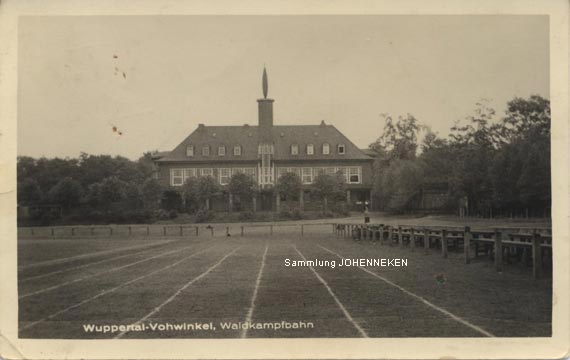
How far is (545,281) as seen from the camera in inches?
148

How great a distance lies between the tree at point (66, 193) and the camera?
4125 mm

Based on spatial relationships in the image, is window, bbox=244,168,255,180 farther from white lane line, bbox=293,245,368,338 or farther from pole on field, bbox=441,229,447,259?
pole on field, bbox=441,229,447,259

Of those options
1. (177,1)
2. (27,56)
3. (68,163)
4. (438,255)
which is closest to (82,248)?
(68,163)

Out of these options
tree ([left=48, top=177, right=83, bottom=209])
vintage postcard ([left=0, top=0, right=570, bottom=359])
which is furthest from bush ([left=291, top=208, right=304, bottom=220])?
tree ([left=48, top=177, right=83, bottom=209])

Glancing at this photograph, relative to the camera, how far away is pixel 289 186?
4.44m

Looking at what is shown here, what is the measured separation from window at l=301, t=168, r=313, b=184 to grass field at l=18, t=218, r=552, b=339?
0.46 metres

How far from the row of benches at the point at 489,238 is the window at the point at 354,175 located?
36cm

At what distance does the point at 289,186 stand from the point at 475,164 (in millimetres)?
1388

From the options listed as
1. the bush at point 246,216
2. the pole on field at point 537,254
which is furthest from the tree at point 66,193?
the pole on field at point 537,254

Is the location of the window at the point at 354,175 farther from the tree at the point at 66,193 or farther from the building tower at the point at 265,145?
the tree at the point at 66,193

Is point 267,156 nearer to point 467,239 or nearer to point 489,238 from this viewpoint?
point 467,239

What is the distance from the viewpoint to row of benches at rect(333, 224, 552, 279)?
12.7ft

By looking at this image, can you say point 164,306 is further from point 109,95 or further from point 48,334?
point 109,95

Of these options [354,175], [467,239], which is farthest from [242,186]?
[467,239]
